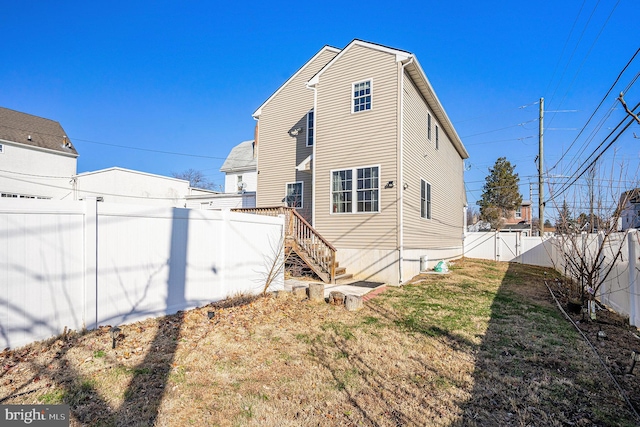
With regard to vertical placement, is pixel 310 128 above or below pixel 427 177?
above

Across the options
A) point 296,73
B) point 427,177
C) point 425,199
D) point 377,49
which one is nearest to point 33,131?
point 296,73

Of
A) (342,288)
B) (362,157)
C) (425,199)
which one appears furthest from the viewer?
(425,199)

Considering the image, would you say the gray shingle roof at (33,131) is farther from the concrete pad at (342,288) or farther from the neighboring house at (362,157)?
the concrete pad at (342,288)

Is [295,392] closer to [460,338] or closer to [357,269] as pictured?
[460,338]

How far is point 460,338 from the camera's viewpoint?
17.0 feet

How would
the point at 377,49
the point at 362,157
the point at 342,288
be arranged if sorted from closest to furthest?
the point at 342,288
the point at 377,49
the point at 362,157

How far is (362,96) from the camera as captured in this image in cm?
1113

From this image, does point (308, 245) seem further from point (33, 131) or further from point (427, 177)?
point (33, 131)

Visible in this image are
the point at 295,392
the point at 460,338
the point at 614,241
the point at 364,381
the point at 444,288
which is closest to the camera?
the point at 295,392

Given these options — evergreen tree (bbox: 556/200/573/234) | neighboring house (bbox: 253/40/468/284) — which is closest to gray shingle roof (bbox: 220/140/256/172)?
neighboring house (bbox: 253/40/468/284)

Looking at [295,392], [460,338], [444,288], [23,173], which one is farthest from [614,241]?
[23,173]

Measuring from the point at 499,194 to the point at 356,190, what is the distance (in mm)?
30810

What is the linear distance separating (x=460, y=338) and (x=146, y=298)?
5149 millimetres

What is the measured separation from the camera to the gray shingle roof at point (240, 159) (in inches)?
1012
